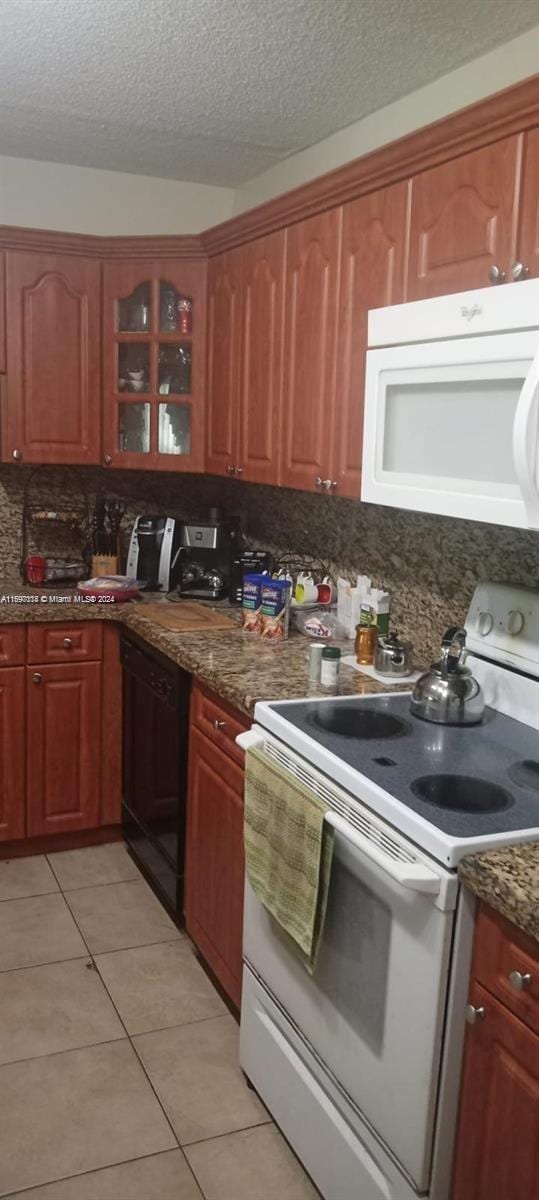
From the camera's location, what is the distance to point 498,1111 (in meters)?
1.35

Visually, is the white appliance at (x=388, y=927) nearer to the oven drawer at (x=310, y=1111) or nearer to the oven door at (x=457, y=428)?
the oven drawer at (x=310, y=1111)

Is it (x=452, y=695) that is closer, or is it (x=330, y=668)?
(x=452, y=695)

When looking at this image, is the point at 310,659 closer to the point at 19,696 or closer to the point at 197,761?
the point at 197,761

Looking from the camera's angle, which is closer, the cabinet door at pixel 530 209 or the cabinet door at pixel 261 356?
the cabinet door at pixel 530 209

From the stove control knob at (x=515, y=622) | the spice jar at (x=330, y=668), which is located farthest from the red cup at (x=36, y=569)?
the stove control knob at (x=515, y=622)

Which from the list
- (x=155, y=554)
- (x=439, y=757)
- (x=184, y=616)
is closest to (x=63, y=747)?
(x=184, y=616)

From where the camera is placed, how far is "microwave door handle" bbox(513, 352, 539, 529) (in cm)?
146

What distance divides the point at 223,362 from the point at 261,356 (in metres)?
0.33

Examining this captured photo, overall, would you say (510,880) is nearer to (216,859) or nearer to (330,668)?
(330,668)

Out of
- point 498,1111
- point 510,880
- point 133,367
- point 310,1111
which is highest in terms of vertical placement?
point 133,367

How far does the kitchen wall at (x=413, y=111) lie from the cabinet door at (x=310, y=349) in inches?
17.6

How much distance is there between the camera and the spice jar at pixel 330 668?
7.35 feet

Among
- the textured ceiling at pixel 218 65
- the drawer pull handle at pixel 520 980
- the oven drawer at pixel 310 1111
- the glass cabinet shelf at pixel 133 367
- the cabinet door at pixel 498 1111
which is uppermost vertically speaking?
the textured ceiling at pixel 218 65

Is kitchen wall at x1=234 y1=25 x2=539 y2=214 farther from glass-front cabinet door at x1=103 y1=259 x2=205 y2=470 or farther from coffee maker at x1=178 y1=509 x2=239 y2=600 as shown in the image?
coffee maker at x1=178 y1=509 x2=239 y2=600
